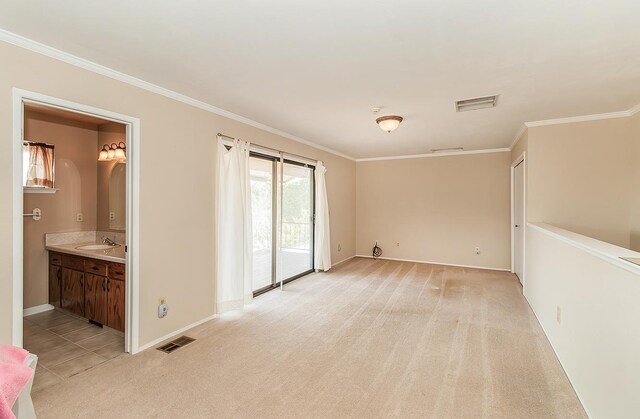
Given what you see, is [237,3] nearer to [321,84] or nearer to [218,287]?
[321,84]

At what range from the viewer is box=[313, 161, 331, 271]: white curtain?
5695mm

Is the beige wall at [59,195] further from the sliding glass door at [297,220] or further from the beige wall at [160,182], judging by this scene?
the sliding glass door at [297,220]

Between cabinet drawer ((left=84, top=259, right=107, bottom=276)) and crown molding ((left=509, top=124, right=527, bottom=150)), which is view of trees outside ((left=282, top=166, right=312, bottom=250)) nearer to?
cabinet drawer ((left=84, top=259, right=107, bottom=276))

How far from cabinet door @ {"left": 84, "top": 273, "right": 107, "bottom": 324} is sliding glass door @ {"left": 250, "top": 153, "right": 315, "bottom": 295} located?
1.80 metres

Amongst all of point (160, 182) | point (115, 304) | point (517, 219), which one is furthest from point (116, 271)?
point (517, 219)

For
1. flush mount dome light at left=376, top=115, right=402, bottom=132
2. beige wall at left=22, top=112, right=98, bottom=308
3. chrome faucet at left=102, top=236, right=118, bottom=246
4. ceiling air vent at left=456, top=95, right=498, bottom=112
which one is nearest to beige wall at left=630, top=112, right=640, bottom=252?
ceiling air vent at left=456, top=95, right=498, bottom=112

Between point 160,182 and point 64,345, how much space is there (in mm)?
1757

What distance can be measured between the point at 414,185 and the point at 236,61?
17.4ft

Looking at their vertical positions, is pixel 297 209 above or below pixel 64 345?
above

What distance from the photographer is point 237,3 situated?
1680 millimetres

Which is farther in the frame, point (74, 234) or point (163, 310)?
point (74, 234)

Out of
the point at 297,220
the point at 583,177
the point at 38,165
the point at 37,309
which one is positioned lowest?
the point at 37,309

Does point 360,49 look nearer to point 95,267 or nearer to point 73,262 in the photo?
point 95,267

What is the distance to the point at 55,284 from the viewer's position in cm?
372
